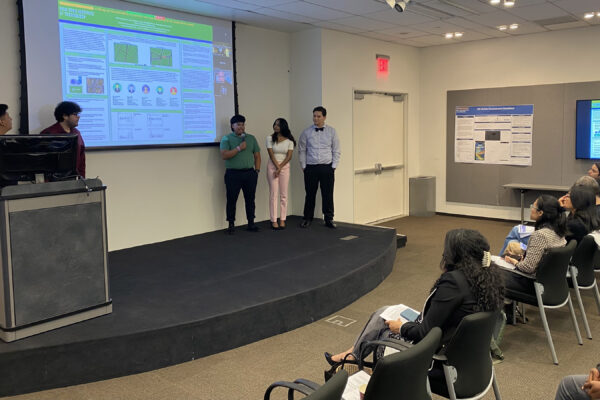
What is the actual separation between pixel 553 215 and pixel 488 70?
508cm

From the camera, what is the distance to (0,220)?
2.93 m

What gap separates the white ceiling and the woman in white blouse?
4.13 ft

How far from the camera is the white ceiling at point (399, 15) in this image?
18.1ft

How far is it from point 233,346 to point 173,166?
2.78 meters

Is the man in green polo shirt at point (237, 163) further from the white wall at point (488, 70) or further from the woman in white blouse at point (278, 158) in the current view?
the white wall at point (488, 70)

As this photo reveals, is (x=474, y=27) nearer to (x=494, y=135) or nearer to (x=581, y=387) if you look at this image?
(x=494, y=135)

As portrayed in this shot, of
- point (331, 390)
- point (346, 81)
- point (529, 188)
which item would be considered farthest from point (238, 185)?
point (331, 390)

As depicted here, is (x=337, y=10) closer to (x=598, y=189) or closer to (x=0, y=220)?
(x=598, y=189)

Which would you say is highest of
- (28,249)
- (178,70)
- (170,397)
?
(178,70)

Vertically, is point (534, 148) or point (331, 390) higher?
point (534, 148)

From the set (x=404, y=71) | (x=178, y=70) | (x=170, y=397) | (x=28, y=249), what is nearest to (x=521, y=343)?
(x=170, y=397)

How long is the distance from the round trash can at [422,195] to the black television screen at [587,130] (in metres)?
2.22

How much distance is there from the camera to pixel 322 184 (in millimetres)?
6402

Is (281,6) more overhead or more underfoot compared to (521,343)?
more overhead
